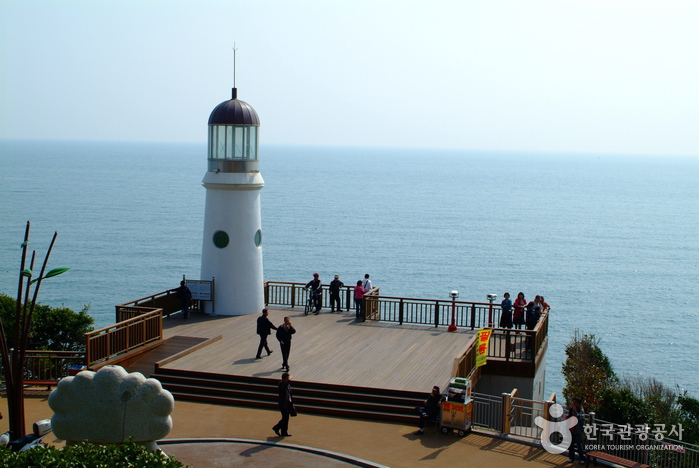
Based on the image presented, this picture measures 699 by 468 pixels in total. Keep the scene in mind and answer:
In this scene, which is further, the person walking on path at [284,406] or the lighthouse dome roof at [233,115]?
the lighthouse dome roof at [233,115]

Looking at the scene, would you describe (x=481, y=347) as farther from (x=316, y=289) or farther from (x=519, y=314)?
(x=316, y=289)

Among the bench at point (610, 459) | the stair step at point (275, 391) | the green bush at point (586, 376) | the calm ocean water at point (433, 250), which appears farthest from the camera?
the calm ocean water at point (433, 250)

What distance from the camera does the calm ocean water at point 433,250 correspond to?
57.9 metres

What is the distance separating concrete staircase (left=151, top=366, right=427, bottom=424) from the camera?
17453mm

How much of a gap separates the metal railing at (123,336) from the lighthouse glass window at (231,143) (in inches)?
254

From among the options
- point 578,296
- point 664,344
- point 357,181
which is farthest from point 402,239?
point 357,181

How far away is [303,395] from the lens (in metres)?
18.2

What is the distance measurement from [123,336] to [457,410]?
919cm

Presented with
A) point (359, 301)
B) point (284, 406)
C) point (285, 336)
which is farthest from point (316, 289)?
point (284, 406)

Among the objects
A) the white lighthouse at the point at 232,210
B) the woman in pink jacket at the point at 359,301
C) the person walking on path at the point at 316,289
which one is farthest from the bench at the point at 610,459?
the white lighthouse at the point at 232,210

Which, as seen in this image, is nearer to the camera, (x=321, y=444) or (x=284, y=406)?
(x=321, y=444)

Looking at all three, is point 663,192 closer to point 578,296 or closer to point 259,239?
point 578,296

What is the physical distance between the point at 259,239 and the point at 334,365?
7441 millimetres

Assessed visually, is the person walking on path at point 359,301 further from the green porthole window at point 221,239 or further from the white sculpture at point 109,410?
the white sculpture at point 109,410
